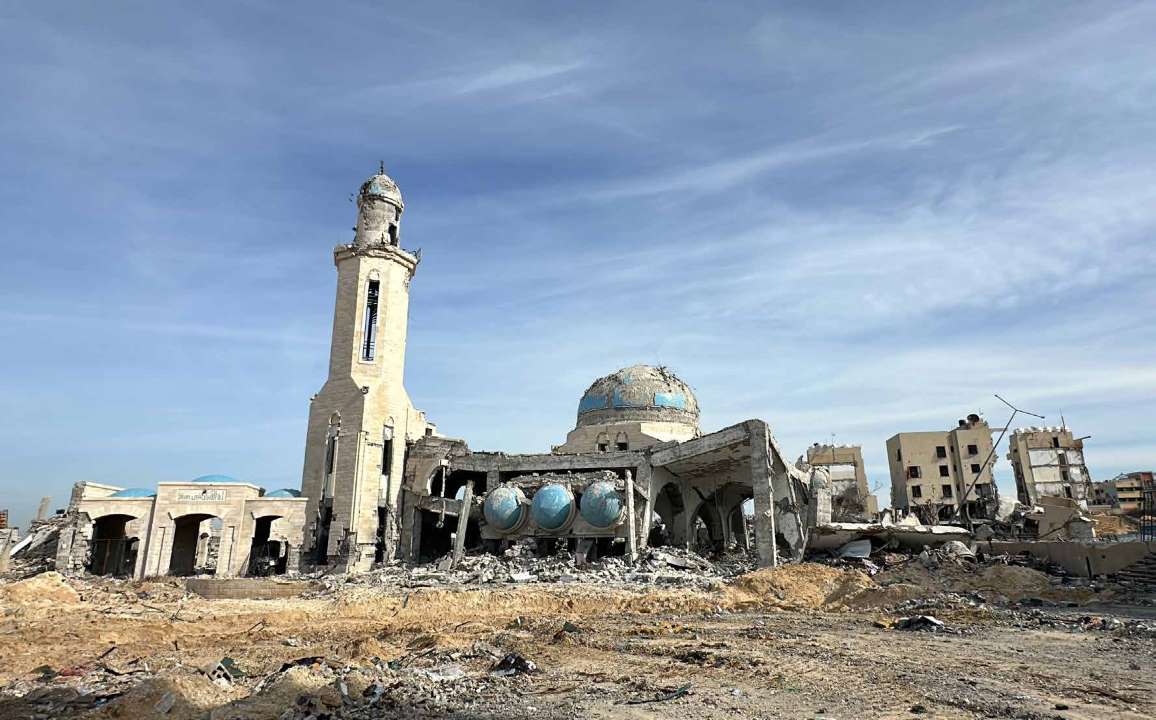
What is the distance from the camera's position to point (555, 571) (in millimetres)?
27484

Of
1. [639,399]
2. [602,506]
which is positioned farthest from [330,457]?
[639,399]

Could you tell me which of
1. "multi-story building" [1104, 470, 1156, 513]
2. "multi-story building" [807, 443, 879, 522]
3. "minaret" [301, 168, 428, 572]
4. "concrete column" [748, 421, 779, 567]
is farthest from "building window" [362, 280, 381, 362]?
"multi-story building" [1104, 470, 1156, 513]

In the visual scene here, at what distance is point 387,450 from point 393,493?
223cm

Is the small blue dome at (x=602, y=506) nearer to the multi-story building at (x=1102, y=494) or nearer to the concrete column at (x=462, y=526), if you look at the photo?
the concrete column at (x=462, y=526)

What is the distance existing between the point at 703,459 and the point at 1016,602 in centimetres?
1653

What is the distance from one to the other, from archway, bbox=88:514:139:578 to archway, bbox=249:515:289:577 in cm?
550

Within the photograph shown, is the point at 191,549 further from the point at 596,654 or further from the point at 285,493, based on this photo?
the point at 596,654

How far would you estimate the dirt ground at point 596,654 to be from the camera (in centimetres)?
804

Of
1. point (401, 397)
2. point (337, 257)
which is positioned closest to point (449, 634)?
point (401, 397)

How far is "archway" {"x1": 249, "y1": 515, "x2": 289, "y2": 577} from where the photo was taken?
33.6 m

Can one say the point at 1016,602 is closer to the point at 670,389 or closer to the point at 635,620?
the point at 635,620

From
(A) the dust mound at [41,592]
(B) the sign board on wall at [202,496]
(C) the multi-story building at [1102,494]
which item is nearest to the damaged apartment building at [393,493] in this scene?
(B) the sign board on wall at [202,496]

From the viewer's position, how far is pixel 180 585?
2620 centimetres

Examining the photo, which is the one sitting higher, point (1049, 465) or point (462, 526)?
point (1049, 465)
